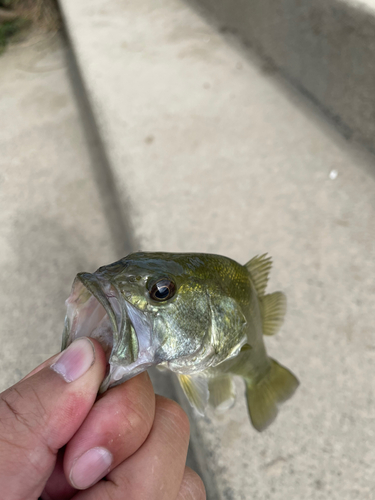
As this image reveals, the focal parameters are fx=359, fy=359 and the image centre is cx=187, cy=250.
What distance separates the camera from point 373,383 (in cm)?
141

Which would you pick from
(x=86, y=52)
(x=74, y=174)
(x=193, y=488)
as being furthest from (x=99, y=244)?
(x=86, y=52)

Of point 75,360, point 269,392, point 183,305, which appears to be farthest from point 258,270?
point 75,360

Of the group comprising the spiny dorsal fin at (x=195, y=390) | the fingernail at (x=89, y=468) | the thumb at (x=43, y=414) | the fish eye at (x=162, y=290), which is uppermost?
the fish eye at (x=162, y=290)

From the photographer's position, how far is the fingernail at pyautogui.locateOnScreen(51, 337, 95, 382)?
728mm

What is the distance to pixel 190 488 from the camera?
35.4 inches

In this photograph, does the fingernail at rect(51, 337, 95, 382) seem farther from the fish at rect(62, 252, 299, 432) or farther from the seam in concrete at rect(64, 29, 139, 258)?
the seam in concrete at rect(64, 29, 139, 258)

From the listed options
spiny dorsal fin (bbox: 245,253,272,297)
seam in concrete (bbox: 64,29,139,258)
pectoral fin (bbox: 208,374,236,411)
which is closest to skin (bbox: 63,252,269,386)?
spiny dorsal fin (bbox: 245,253,272,297)

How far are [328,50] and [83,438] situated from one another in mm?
2454

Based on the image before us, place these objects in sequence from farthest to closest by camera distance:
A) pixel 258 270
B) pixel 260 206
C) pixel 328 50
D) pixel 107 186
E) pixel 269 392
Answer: pixel 107 186, pixel 328 50, pixel 260 206, pixel 269 392, pixel 258 270

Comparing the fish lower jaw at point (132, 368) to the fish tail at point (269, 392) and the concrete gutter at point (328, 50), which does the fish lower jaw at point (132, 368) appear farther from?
the concrete gutter at point (328, 50)

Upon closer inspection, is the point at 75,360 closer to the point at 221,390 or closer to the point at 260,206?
the point at 221,390

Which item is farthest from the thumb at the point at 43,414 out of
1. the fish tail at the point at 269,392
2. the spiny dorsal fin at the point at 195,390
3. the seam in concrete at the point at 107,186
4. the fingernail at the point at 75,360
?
the seam in concrete at the point at 107,186

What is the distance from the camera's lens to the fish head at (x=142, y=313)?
71 centimetres

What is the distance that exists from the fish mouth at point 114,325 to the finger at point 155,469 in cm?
18
